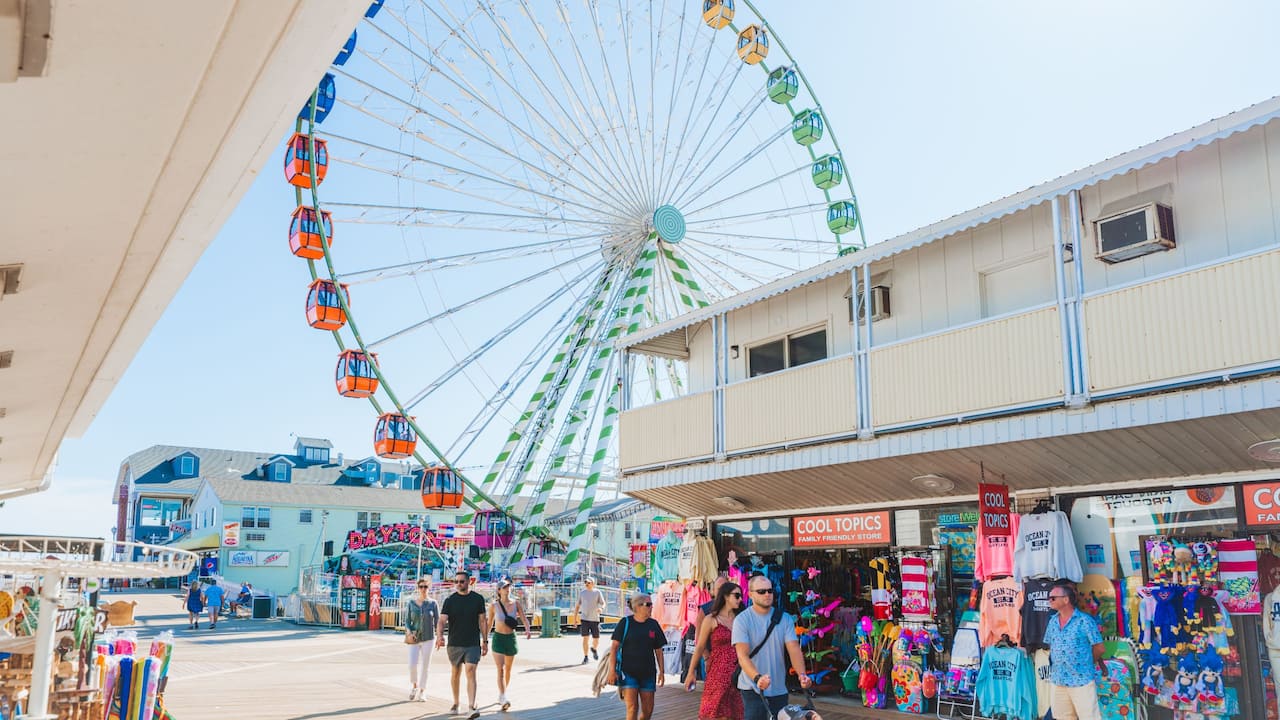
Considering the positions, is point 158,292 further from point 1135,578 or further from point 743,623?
point 1135,578

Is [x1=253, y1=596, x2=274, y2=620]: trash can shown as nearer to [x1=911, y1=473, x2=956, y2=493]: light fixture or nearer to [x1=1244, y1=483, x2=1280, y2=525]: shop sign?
[x1=911, y1=473, x2=956, y2=493]: light fixture

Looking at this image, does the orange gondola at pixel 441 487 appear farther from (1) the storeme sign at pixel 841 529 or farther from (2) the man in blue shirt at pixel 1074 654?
(2) the man in blue shirt at pixel 1074 654

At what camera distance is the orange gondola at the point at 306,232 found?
21.5m

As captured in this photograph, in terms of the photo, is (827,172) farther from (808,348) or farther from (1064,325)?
(1064,325)

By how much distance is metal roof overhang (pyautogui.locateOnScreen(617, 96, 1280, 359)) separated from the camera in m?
8.66

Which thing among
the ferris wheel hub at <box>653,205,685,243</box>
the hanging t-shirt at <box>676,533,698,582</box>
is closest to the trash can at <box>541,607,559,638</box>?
the ferris wheel hub at <box>653,205,685,243</box>

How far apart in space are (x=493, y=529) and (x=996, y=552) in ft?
60.9

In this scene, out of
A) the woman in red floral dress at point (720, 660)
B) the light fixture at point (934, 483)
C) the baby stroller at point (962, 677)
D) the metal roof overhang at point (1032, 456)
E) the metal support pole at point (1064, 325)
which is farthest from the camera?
the light fixture at point (934, 483)

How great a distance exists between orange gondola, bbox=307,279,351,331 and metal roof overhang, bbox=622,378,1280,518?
10498 mm

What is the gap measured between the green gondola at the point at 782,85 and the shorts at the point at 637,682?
19.2 meters

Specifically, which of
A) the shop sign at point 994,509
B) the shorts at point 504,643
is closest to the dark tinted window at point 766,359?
the shop sign at point 994,509

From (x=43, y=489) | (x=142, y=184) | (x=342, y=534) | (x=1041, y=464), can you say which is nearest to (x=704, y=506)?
(x=1041, y=464)

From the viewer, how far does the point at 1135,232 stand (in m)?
10.1

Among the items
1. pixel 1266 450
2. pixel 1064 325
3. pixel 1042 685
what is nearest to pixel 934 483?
pixel 1042 685
